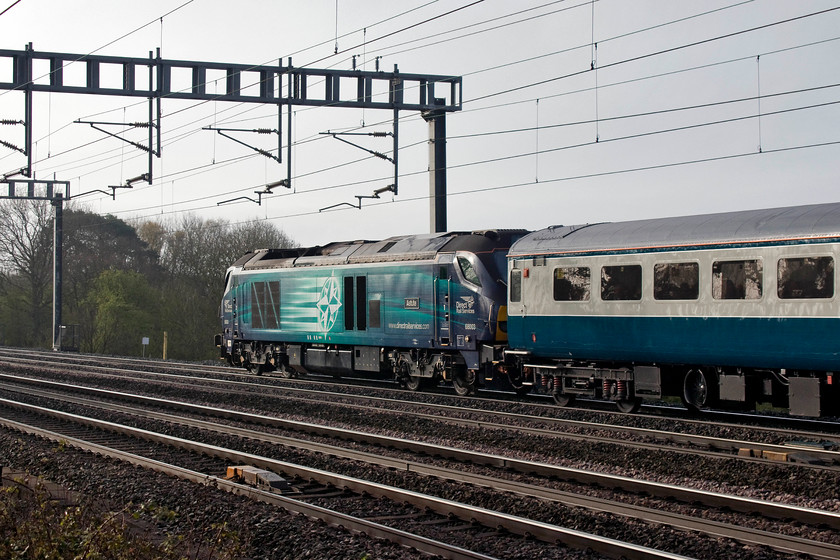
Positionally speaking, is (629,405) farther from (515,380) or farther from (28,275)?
(28,275)

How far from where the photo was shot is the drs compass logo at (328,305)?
82.2 ft

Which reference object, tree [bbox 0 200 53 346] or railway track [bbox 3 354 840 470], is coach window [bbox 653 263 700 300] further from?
tree [bbox 0 200 53 346]

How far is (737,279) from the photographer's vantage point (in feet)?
49.7

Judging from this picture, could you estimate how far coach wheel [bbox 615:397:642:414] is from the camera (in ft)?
57.3

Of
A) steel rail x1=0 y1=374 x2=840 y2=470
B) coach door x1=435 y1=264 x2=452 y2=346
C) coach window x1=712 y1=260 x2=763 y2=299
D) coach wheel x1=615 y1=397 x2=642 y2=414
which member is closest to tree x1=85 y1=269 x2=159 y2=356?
coach door x1=435 y1=264 x2=452 y2=346

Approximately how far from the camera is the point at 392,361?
23.8 m

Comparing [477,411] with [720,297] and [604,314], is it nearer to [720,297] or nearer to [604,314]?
[604,314]

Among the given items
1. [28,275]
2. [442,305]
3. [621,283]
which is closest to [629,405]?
[621,283]

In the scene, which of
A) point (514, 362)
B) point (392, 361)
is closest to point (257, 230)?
point (392, 361)

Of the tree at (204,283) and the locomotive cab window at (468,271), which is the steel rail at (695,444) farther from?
the tree at (204,283)

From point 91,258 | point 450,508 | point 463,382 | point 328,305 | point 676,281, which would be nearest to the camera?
point 450,508

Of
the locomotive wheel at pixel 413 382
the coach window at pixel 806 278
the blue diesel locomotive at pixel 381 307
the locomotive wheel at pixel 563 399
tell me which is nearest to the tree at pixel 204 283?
the blue diesel locomotive at pixel 381 307

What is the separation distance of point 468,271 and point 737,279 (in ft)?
23.1

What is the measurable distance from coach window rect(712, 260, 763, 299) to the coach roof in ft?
1.20
